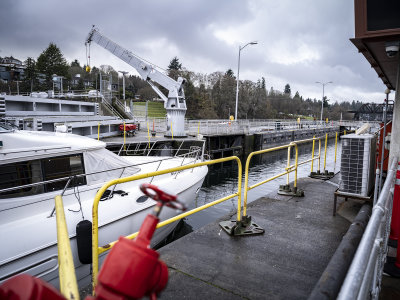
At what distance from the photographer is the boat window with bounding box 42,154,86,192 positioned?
212 inches

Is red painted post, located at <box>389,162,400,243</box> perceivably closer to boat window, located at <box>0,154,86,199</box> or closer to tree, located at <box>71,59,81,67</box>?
boat window, located at <box>0,154,86,199</box>

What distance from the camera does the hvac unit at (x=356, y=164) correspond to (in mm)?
4984

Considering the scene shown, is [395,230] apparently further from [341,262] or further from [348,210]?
[341,262]

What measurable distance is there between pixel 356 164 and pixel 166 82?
17609mm

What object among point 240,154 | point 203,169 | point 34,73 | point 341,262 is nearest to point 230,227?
point 341,262

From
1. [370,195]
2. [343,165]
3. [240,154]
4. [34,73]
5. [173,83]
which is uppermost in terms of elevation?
[34,73]

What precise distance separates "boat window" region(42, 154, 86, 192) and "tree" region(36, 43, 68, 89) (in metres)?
62.7

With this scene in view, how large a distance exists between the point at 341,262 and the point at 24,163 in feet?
17.1

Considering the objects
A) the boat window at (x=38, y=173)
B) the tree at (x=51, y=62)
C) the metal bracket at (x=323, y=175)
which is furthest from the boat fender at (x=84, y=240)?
the tree at (x=51, y=62)

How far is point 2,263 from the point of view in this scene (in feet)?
12.5

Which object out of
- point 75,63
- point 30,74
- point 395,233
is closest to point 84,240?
point 395,233

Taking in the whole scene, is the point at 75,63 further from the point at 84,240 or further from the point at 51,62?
the point at 84,240

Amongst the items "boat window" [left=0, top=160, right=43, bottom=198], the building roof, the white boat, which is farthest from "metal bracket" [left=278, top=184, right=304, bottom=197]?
"boat window" [left=0, top=160, right=43, bottom=198]

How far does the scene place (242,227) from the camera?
458 centimetres
